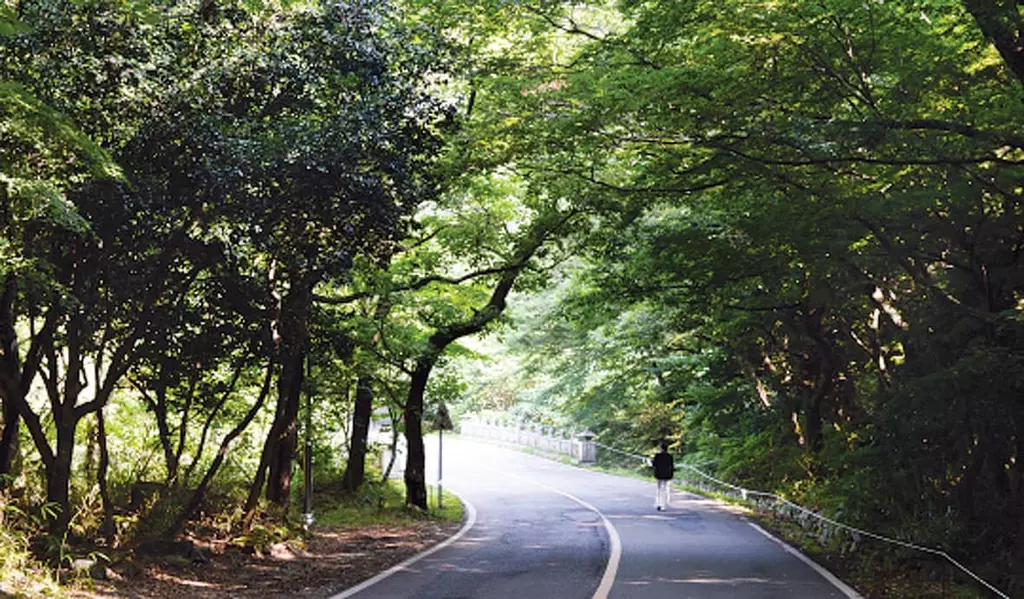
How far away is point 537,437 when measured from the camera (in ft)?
161

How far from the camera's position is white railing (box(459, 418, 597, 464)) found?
41.9m

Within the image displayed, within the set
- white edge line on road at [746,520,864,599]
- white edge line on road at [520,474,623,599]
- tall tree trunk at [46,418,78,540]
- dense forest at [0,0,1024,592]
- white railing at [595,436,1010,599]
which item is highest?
dense forest at [0,0,1024,592]

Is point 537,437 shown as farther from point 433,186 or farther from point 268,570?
point 433,186

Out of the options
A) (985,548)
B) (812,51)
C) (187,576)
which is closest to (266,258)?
(187,576)

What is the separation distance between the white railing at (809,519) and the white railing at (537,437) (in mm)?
9322

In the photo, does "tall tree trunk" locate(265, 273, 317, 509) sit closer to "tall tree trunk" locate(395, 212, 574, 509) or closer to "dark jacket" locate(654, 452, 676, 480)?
"tall tree trunk" locate(395, 212, 574, 509)

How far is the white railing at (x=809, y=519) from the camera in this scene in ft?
39.6

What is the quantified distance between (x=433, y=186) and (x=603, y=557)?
6507mm

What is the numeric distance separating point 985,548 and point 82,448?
1428cm

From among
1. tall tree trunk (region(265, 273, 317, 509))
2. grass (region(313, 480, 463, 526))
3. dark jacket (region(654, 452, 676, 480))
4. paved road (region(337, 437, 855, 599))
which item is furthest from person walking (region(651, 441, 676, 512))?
tall tree trunk (region(265, 273, 317, 509))

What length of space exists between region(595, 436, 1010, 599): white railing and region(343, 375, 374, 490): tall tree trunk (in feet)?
32.2

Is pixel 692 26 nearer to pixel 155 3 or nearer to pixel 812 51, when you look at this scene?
pixel 812 51

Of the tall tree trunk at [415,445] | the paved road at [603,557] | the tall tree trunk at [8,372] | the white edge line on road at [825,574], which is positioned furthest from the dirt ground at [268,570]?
the white edge line on road at [825,574]

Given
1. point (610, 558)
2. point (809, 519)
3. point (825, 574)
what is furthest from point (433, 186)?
point (809, 519)
